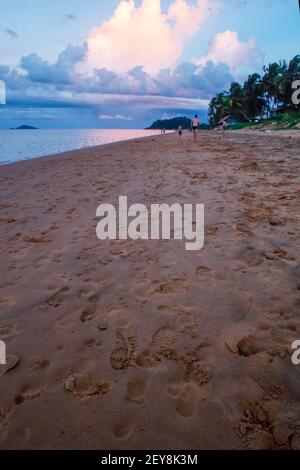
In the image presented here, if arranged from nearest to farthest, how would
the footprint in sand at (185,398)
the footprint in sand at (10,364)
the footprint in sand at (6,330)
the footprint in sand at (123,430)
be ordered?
the footprint in sand at (123,430), the footprint in sand at (185,398), the footprint in sand at (10,364), the footprint in sand at (6,330)

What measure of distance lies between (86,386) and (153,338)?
0.72 meters

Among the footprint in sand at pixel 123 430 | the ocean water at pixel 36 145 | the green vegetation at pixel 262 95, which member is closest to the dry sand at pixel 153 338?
the footprint in sand at pixel 123 430

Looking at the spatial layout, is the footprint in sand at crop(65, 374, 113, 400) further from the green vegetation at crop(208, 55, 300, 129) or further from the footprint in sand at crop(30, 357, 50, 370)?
the green vegetation at crop(208, 55, 300, 129)

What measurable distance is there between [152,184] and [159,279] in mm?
5579

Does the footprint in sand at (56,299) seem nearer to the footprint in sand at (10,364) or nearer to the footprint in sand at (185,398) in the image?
the footprint in sand at (10,364)

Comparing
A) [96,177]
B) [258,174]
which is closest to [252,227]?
[258,174]

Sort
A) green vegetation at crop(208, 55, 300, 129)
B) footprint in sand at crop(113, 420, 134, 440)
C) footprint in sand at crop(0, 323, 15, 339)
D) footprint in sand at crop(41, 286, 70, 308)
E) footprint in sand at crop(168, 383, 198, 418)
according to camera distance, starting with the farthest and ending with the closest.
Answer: green vegetation at crop(208, 55, 300, 129) → footprint in sand at crop(41, 286, 70, 308) → footprint in sand at crop(0, 323, 15, 339) → footprint in sand at crop(168, 383, 198, 418) → footprint in sand at crop(113, 420, 134, 440)

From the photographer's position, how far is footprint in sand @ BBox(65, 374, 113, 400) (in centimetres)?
213

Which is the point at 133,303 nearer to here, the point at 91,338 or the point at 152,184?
the point at 91,338

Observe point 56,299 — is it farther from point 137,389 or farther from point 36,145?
point 36,145

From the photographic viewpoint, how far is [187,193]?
24.0 feet

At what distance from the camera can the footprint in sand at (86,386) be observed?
2131 millimetres

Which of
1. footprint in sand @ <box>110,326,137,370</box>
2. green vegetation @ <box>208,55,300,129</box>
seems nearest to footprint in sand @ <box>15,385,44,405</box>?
footprint in sand @ <box>110,326,137,370</box>

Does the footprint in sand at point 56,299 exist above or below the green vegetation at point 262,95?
below
